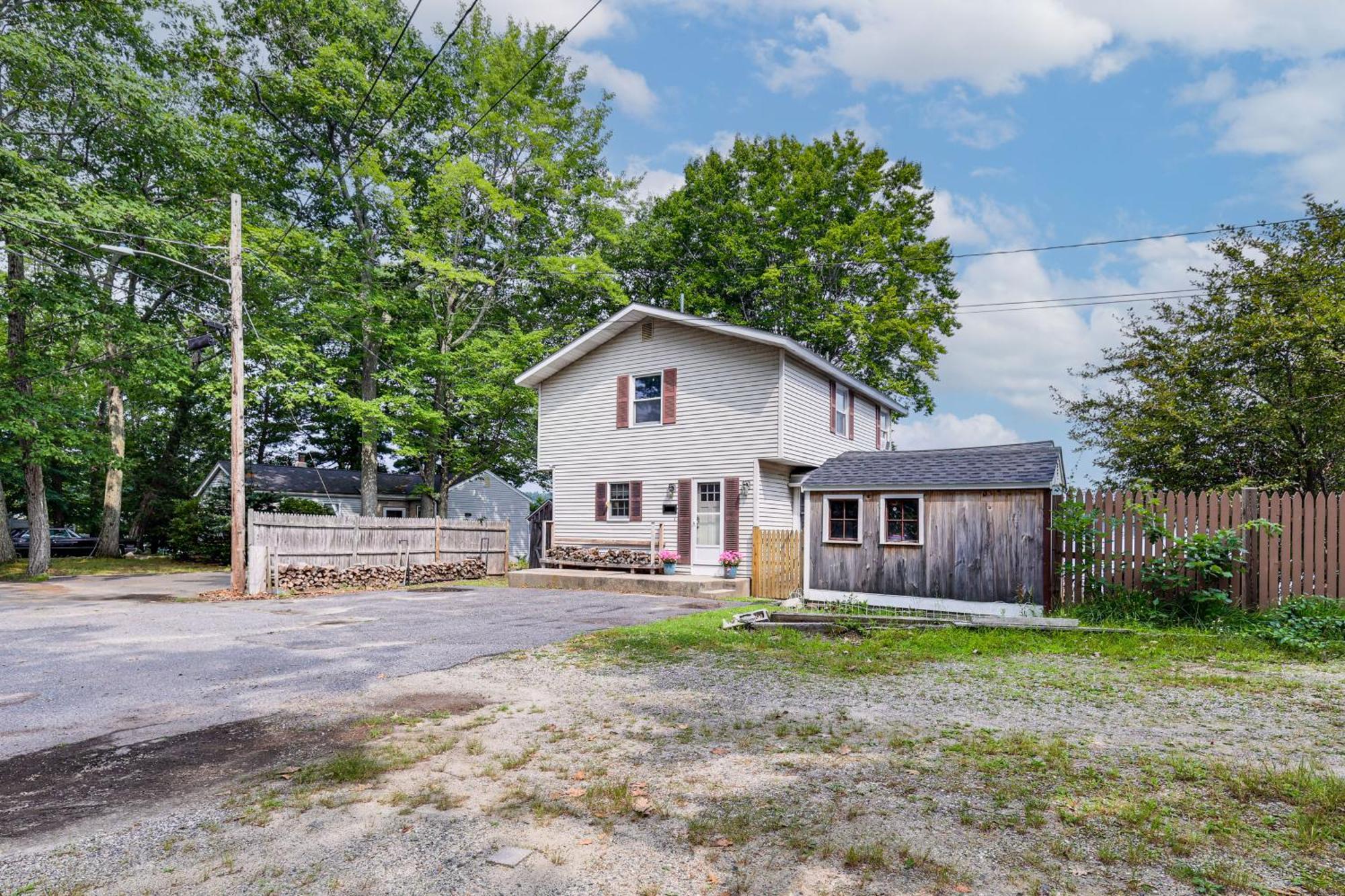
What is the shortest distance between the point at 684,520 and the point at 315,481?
22.4 metres

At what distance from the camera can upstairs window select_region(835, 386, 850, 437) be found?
20.9 metres

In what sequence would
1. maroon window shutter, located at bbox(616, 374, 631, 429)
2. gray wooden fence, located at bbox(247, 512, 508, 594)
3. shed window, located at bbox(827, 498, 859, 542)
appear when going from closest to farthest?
shed window, located at bbox(827, 498, 859, 542) → gray wooden fence, located at bbox(247, 512, 508, 594) → maroon window shutter, located at bbox(616, 374, 631, 429)

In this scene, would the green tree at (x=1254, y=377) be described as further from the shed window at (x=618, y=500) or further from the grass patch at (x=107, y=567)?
the grass patch at (x=107, y=567)

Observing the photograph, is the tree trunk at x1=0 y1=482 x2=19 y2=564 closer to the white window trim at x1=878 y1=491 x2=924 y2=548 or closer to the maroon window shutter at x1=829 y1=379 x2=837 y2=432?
the maroon window shutter at x1=829 y1=379 x2=837 y2=432

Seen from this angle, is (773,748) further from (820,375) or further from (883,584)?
(820,375)

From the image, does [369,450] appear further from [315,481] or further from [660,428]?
[660,428]

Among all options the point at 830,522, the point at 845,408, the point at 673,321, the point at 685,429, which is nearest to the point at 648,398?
the point at 685,429

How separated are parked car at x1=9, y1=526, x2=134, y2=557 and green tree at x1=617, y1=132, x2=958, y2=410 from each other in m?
26.8

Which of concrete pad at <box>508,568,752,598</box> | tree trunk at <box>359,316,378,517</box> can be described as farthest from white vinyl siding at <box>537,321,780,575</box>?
tree trunk at <box>359,316,378,517</box>

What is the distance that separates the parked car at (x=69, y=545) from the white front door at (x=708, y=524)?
87.3ft

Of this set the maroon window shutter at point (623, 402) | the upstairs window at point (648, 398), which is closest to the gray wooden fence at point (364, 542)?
the maroon window shutter at point (623, 402)

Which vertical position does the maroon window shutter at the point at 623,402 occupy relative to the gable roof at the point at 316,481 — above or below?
above

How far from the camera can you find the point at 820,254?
30.9m

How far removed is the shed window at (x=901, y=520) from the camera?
46.3 feet
